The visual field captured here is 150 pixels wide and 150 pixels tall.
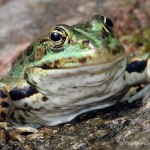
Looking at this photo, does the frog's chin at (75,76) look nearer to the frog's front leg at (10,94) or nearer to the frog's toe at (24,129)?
the frog's front leg at (10,94)

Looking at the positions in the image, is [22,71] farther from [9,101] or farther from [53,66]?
[53,66]

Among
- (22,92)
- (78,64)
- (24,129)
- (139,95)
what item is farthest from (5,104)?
(139,95)

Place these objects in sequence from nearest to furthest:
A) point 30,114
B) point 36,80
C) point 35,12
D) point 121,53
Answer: point 121,53, point 36,80, point 30,114, point 35,12

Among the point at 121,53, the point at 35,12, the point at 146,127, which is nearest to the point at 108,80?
the point at 121,53

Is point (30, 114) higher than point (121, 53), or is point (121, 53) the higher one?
point (121, 53)

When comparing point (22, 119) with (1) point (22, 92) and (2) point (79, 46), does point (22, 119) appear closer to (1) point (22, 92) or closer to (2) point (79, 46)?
(1) point (22, 92)

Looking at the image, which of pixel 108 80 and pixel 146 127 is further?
pixel 108 80

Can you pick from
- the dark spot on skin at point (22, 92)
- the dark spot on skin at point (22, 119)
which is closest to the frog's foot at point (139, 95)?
the dark spot on skin at point (22, 92)
